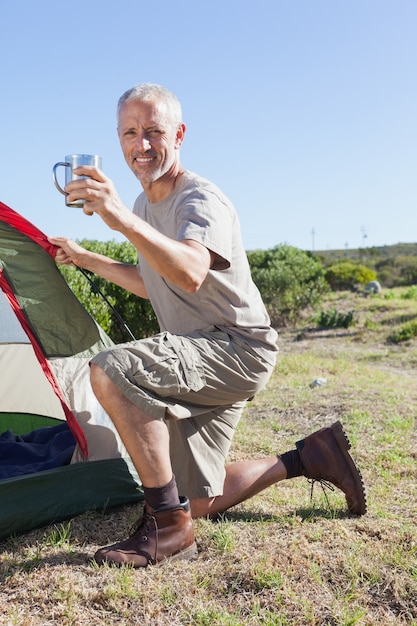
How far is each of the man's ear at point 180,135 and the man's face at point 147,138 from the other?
0.02m

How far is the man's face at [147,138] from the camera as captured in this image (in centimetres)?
265

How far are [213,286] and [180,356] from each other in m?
0.34

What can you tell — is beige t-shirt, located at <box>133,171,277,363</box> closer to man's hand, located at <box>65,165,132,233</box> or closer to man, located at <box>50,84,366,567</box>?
man, located at <box>50,84,366,567</box>

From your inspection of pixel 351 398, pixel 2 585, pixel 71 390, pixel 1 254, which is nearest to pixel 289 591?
pixel 2 585

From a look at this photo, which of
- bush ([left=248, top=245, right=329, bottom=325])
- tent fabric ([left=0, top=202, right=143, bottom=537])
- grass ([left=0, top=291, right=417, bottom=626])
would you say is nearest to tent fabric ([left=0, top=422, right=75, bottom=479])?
tent fabric ([left=0, top=202, right=143, bottom=537])

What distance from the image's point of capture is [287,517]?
114 inches

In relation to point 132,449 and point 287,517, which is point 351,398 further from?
point 132,449

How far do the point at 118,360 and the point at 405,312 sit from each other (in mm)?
10249

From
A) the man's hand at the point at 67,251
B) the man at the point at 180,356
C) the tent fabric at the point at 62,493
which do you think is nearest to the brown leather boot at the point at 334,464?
the man at the point at 180,356

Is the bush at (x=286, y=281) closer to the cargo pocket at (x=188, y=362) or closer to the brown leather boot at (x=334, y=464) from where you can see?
the brown leather boot at (x=334, y=464)

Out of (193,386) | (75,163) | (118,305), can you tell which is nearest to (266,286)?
(118,305)

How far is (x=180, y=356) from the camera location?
99.0 inches

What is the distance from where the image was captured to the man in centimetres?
240

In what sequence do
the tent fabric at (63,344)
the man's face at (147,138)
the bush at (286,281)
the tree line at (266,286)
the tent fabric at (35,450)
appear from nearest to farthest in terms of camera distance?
the man's face at (147,138) → the tent fabric at (63,344) → the tent fabric at (35,450) → the tree line at (266,286) → the bush at (286,281)
